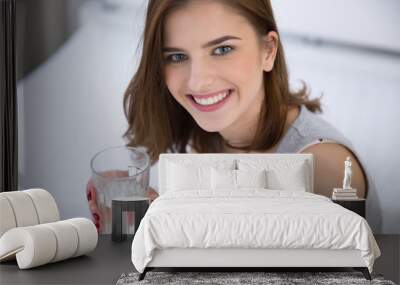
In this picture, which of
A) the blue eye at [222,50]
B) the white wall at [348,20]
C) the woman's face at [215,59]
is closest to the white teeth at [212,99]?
the woman's face at [215,59]

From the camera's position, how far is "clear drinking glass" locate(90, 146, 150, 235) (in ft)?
22.2

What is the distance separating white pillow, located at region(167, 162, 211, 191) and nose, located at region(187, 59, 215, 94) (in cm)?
79

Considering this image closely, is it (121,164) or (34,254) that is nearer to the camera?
(34,254)

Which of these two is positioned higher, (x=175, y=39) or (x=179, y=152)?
(x=175, y=39)

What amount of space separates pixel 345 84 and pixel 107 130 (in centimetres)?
238

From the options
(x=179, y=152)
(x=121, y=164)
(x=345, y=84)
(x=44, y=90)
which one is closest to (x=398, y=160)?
(x=345, y=84)

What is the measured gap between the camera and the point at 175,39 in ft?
21.9

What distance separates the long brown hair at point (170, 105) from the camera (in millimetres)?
6793

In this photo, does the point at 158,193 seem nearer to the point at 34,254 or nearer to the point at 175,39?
the point at 175,39

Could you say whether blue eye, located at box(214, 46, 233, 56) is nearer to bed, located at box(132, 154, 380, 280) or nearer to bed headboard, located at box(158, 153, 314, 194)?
bed headboard, located at box(158, 153, 314, 194)

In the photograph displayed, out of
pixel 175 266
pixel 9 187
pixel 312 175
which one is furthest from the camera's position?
pixel 9 187

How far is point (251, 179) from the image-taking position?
6.17 metres

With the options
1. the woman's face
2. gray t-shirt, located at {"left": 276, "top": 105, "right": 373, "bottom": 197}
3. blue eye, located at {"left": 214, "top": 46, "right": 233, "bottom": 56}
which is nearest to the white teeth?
the woman's face

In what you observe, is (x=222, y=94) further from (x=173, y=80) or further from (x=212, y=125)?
(x=173, y=80)
